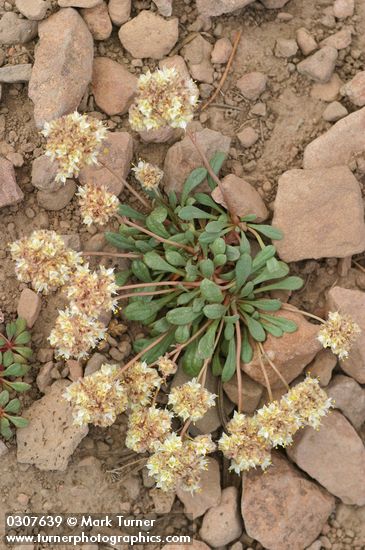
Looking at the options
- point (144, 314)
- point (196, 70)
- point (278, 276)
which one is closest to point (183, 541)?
point (144, 314)

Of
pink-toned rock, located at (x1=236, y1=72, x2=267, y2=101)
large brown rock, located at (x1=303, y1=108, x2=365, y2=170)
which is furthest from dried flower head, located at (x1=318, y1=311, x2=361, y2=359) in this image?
pink-toned rock, located at (x1=236, y1=72, x2=267, y2=101)

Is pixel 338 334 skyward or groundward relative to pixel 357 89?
groundward

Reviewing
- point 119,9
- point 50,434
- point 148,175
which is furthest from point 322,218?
point 50,434

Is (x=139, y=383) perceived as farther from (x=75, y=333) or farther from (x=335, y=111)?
(x=335, y=111)

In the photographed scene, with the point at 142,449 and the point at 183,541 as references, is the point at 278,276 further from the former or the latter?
the point at 183,541

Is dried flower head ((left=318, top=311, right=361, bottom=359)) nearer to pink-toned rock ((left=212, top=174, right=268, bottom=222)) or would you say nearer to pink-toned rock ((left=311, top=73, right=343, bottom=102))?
pink-toned rock ((left=212, top=174, right=268, bottom=222))

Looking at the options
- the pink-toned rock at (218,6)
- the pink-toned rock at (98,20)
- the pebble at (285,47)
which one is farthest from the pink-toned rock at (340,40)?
the pink-toned rock at (98,20)

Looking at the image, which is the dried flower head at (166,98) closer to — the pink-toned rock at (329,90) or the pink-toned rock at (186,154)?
the pink-toned rock at (186,154)
